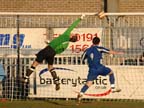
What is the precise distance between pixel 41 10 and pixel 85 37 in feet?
23.2

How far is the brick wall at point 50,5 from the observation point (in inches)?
941

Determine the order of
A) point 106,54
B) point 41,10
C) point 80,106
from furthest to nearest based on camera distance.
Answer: point 41,10, point 106,54, point 80,106

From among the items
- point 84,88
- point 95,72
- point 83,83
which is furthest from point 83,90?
point 83,83

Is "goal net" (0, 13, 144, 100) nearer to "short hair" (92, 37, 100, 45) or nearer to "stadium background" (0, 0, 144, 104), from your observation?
"short hair" (92, 37, 100, 45)

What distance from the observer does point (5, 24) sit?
17.4m

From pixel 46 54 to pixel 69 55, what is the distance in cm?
149

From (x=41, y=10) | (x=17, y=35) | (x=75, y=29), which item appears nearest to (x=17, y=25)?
(x=17, y=35)

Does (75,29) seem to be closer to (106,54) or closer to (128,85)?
(106,54)

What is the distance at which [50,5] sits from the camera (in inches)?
943

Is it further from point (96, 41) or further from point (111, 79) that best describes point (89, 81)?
point (96, 41)

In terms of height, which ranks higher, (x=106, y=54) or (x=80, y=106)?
(x=106, y=54)

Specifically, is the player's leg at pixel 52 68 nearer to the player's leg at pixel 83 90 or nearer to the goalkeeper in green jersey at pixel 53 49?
the goalkeeper in green jersey at pixel 53 49

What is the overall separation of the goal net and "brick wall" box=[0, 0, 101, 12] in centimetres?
643

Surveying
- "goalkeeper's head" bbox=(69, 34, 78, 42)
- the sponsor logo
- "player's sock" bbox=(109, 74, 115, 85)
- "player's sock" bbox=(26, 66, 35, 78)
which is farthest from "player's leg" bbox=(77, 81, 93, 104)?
the sponsor logo
